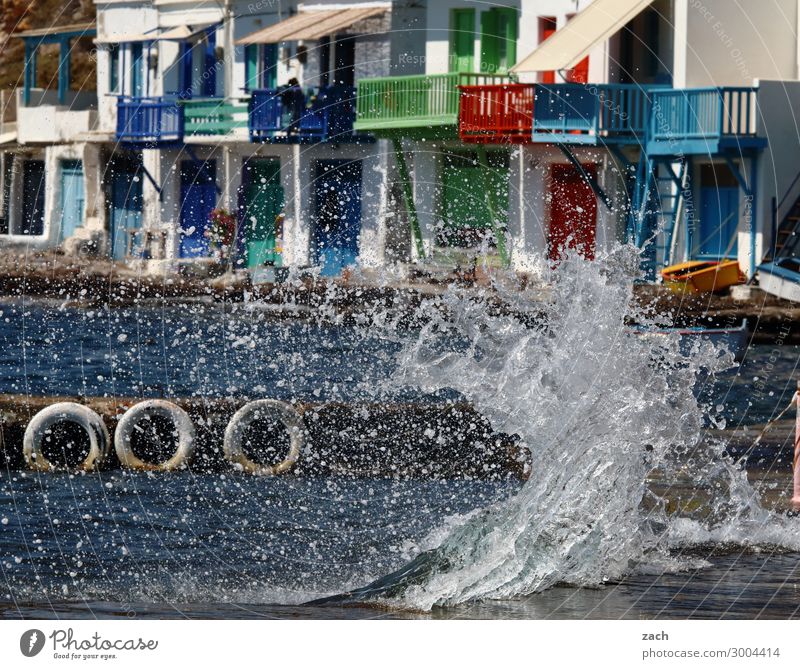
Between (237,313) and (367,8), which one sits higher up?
(367,8)

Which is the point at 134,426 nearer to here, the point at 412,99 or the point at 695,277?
the point at 695,277

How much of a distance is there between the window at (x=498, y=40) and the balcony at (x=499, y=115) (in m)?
2.32

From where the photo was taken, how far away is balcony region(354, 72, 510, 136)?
28.1 m

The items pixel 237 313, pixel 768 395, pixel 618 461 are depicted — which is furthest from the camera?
pixel 237 313

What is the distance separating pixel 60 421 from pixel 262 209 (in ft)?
58.6

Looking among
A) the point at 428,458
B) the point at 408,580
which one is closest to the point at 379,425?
the point at 428,458

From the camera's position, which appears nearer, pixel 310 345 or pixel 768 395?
pixel 768 395

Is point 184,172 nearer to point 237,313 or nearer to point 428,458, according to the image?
point 237,313

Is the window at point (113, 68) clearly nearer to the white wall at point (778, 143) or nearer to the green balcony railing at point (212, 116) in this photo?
the green balcony railing at point (212, 116)

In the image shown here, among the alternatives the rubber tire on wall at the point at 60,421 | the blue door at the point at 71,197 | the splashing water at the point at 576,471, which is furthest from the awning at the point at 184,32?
the splashing water at the point at 576,471

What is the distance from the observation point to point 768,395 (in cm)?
2408

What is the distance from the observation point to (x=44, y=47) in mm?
48531

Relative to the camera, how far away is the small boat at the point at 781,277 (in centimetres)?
2728
